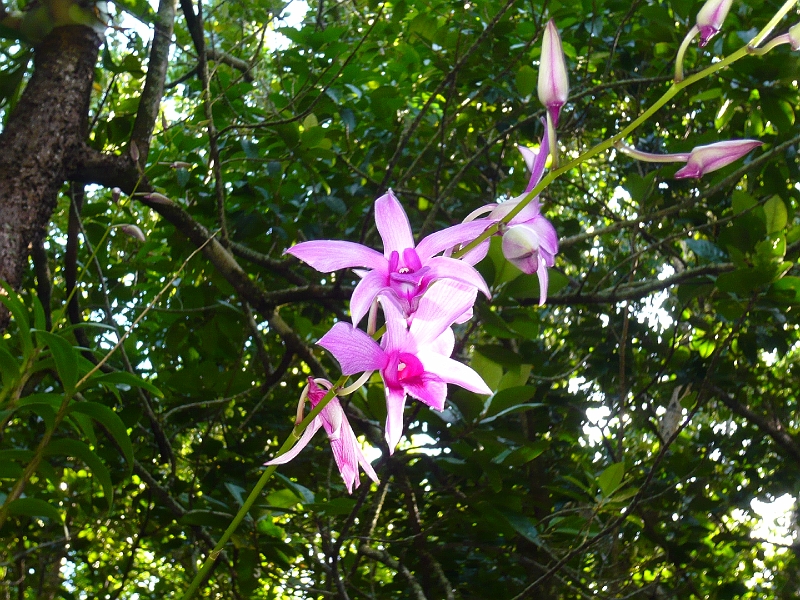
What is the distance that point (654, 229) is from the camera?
8.43 feet

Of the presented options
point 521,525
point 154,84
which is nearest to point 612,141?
→ point 521,525

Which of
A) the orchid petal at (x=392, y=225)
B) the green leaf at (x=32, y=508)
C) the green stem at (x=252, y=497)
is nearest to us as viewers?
the green stem at (x=252, y=497)

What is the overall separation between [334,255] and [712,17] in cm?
38

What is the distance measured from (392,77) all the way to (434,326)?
1824mm

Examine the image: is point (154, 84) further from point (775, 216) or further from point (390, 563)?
point (775, 216)

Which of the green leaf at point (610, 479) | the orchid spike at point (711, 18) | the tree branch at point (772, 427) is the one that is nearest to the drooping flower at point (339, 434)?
the orchid spike at point (711, 18)

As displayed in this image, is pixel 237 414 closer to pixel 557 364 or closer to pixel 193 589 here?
pixel 557 364

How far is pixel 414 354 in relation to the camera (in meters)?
0.56

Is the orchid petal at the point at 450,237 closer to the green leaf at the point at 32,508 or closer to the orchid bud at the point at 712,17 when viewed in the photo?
the orchid bud at the point at 712,17

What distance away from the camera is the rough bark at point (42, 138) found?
1315 millimetres

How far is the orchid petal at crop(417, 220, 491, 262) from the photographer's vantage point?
0.55 metres

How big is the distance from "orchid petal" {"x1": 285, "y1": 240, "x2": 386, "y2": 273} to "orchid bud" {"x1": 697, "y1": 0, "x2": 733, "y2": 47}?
1.10ft

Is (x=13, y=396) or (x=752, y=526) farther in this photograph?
(x=752, y=526)

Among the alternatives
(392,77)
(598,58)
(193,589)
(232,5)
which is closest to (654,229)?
(598,58)
